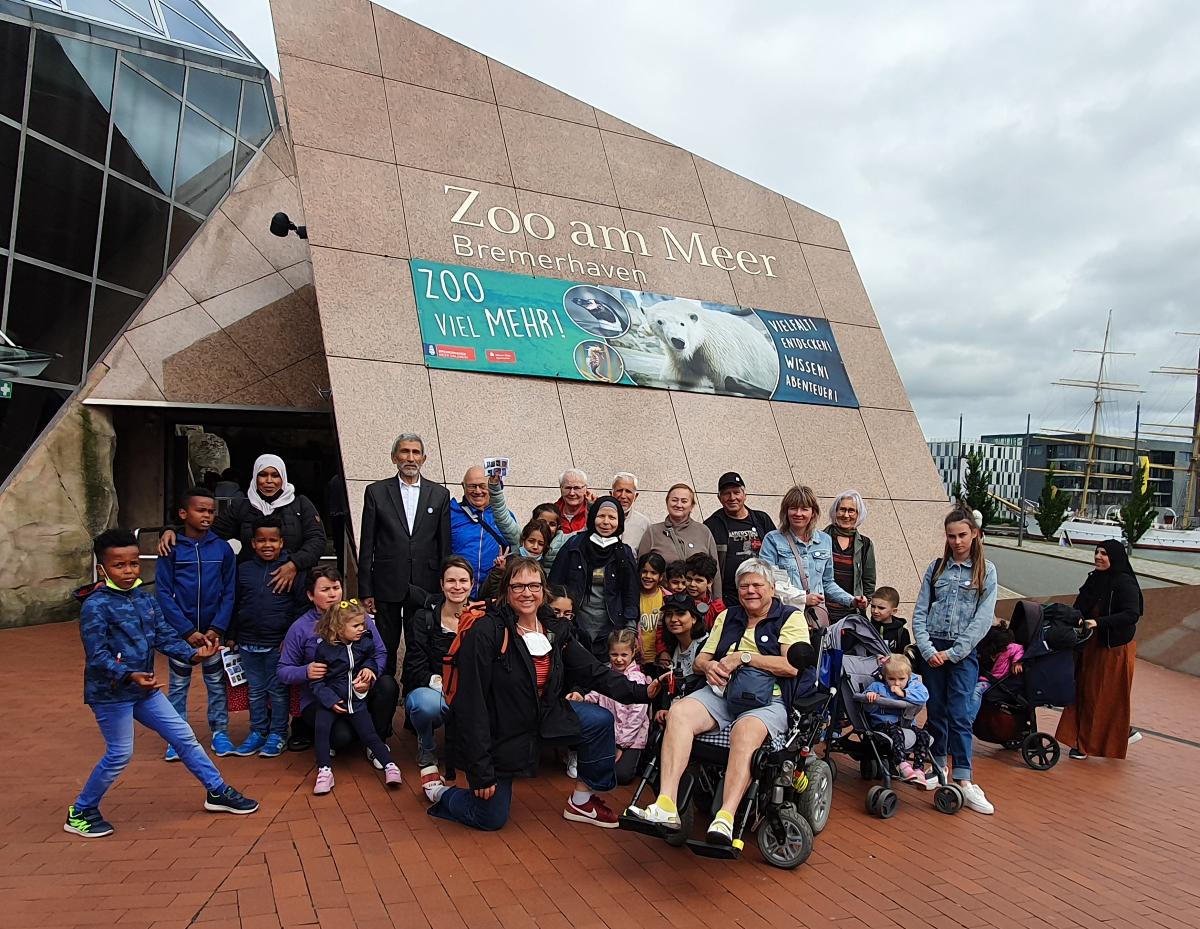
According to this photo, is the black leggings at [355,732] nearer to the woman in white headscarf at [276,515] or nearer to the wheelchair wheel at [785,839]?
the woman in white headscarf at [276,515]

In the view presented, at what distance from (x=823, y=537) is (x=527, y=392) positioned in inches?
150

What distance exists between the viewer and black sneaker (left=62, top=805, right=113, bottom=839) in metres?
4.05

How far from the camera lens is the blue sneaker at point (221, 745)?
5.24 meters

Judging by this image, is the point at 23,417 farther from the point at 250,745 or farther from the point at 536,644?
the point at 536,644

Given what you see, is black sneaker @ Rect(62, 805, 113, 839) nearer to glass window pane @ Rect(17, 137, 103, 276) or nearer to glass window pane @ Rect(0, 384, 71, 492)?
glass window pane @ Rect(0, 384, 71, 492)

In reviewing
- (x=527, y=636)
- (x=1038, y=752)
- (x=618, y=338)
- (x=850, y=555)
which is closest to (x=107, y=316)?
(x=618, y=338)

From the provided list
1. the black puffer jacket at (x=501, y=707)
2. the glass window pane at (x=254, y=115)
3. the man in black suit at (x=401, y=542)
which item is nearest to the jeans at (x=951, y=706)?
the black puffer jacket at (x=501, y=707)

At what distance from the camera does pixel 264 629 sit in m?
5.27

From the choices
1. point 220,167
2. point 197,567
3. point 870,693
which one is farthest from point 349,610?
point 220,167

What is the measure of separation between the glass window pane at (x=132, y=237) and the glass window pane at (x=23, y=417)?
188 centimetres

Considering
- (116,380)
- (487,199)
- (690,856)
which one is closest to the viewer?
(690,856)

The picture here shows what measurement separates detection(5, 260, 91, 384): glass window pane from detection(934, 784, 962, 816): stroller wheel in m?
10.4

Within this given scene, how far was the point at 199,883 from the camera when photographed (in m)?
3.61

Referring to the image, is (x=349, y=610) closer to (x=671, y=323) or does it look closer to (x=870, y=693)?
(x=870, y=693)
